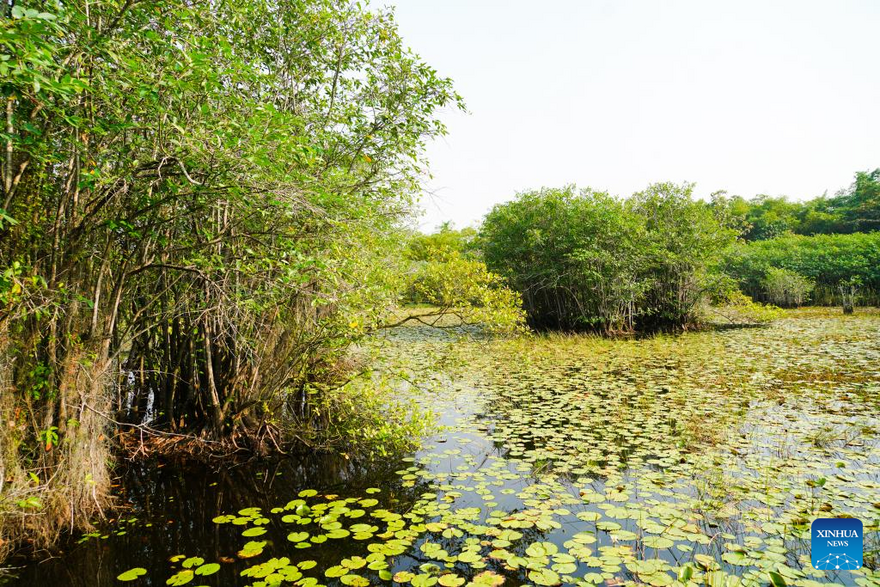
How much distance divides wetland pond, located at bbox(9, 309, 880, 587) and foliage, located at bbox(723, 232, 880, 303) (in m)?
19.9

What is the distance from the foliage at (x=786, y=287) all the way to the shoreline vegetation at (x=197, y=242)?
79.9 ft

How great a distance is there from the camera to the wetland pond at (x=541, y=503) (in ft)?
8.92

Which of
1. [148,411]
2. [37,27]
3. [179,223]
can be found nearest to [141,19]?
[37,27]

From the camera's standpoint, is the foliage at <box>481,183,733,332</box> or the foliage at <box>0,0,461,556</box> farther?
the foliage at <box>481,183,733,332</box>

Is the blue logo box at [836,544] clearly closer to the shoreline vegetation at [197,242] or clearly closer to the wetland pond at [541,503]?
the wetland pond at [541,503]

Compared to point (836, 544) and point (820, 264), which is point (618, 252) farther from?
point (820, 264)

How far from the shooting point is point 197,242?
372cm

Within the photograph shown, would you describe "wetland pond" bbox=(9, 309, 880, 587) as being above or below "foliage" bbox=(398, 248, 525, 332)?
below

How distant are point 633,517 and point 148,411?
5423 mm

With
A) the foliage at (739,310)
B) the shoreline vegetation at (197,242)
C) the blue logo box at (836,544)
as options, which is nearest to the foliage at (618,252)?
the foliage at (739,310)

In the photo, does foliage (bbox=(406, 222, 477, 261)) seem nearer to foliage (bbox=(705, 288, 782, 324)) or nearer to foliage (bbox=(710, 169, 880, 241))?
foliage (bbox=(705, 288, 782, 324))

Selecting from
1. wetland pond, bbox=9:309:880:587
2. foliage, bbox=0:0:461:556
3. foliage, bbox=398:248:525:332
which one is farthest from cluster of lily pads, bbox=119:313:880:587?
foliage, bbox=0:0:461:556

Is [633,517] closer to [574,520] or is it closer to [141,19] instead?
[574,520]

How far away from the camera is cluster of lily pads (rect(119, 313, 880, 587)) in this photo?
2701 mm
